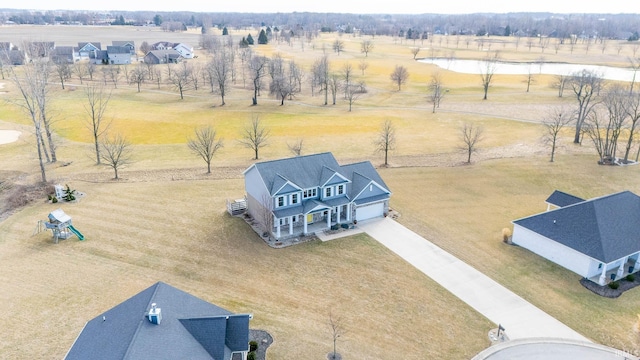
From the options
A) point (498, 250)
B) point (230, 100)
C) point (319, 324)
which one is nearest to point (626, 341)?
point (498, 250)

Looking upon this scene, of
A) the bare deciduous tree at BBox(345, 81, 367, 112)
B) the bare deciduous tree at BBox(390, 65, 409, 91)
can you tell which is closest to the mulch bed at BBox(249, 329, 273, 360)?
the bare deciduous tree at BBox(345, 81, 367, 112)

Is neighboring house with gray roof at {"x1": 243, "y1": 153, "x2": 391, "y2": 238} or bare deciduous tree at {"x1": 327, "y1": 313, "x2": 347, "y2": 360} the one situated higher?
neighboring house with gray roof at {"x1": 243, "y1": 153, "x2": 391, "y2": 238}

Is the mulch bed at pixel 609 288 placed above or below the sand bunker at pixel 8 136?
below

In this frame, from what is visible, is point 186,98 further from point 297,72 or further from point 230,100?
point 297,72

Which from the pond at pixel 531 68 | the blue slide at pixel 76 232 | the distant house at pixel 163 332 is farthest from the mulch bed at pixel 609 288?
the pond at pixel 531 68

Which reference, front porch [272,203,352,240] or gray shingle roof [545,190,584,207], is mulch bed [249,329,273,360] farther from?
gray shingle roof [545,190,584,207]

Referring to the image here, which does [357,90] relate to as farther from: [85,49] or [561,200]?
[85,49]

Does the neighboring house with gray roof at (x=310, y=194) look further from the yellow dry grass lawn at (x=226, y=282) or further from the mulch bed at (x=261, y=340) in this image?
the mulch bed at (x=261, y=340)

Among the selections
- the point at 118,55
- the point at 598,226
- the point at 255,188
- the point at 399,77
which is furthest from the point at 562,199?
the point at 118,55
